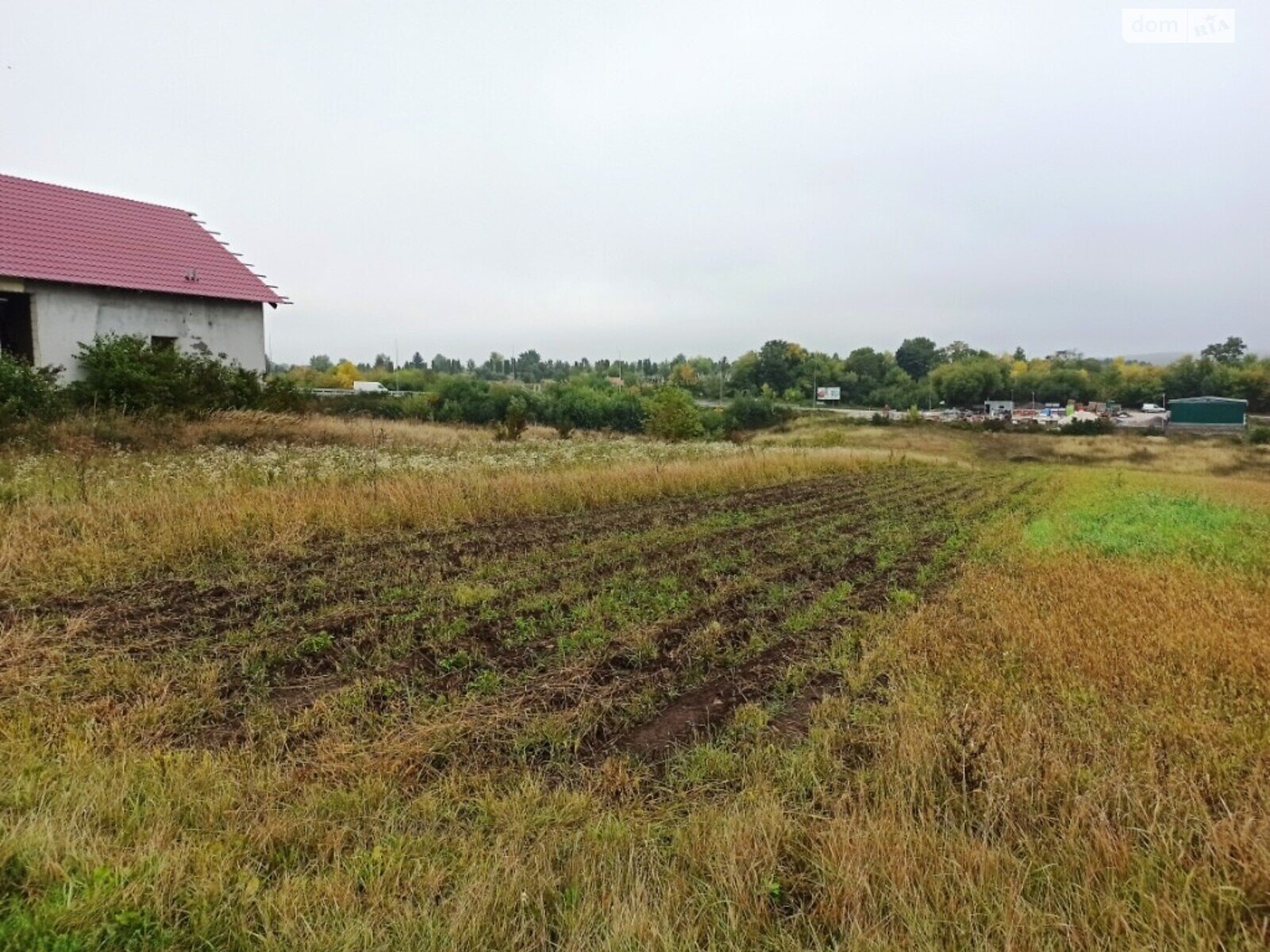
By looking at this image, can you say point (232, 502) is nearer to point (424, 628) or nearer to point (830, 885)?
point (424, 628)

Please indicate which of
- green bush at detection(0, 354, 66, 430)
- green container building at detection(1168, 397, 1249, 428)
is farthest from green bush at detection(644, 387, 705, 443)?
green container building at detection(1168, 397, 1249, 428)

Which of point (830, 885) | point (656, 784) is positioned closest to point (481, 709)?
point (656, 784)

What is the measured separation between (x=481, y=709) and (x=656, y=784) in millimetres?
1250

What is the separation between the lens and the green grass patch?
8594 mm

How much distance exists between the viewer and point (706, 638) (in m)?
5.30

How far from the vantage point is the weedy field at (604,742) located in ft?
7.67

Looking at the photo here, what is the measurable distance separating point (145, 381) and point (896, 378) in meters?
117

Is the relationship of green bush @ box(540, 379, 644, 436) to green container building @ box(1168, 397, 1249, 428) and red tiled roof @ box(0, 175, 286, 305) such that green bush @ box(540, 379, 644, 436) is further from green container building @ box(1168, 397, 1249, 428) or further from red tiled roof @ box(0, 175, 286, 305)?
green container building @ box(1168, 397, 1249, 428)

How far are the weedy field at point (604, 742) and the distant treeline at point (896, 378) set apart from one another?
2683 inches

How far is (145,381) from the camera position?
53.6ft

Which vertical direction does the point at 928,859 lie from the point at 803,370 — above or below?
below

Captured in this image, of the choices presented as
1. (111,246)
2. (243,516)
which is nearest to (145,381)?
(111,246)

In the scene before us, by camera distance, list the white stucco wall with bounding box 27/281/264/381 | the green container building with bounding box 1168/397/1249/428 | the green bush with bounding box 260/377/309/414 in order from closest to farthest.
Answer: the white stucco wall with bounding box 27/281/264/381 → the green bush with bounding box 260/377/309/414 → the green container building with bounding box 1168/397/1249/428

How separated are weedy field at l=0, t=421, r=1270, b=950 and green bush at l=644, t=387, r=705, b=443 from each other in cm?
2747
